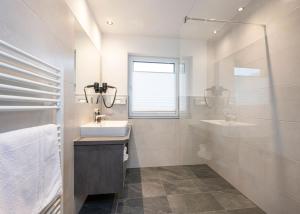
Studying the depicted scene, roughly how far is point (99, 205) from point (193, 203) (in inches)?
41.2

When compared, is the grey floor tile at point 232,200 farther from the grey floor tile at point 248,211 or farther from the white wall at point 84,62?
the white wall at point 84,62

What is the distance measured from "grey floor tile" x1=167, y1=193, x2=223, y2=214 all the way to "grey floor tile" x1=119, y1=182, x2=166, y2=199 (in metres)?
0.18

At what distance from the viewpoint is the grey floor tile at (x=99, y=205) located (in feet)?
5.53

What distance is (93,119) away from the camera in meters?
2.25

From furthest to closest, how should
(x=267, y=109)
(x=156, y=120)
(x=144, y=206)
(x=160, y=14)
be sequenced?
(x=156, y=120) → (x=160, y=14) → (x=144, y=206) → (x=267, y=109)

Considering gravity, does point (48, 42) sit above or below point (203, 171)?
above

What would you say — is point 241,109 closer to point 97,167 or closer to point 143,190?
point 143,190

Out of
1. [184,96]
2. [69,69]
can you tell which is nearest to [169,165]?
[184,96]

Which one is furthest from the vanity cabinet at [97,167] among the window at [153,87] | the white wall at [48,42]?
the window at [153,87]

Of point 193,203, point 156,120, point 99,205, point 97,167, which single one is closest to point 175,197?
point 193,203

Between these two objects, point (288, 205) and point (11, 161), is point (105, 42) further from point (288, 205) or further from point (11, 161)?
point (288, 205)

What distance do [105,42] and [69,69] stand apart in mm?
1445

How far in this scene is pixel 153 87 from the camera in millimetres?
Answer: 2869

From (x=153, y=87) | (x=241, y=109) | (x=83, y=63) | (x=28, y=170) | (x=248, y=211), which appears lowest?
Result: (x=248, y=211)
